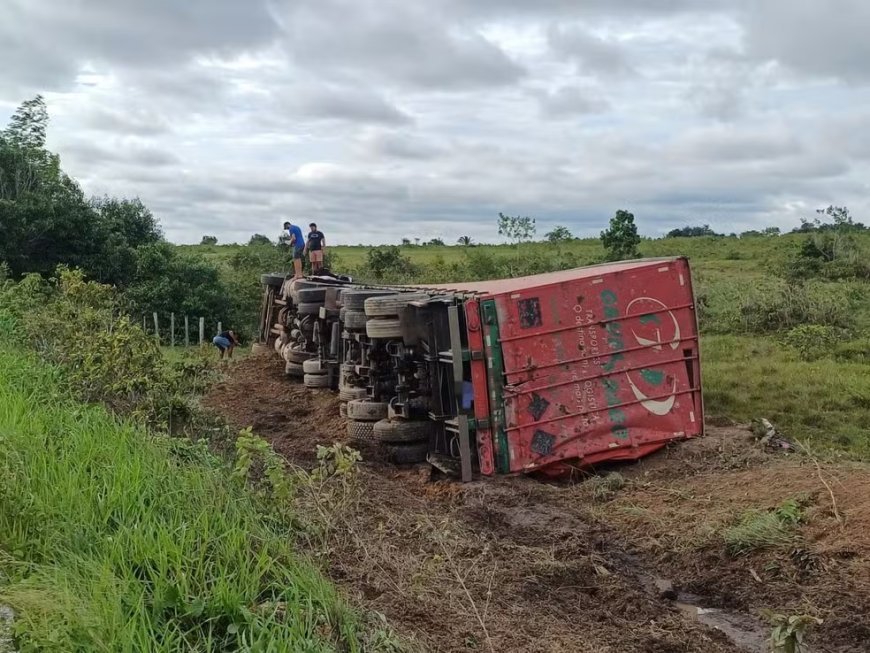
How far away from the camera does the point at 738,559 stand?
5.95 metres

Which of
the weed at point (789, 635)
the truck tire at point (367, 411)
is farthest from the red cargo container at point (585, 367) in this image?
the weed at point (789, 635)

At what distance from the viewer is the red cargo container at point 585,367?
8.09m

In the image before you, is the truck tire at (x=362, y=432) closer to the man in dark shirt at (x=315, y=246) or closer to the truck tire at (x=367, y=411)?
the truck tire at (x=367, y=411)

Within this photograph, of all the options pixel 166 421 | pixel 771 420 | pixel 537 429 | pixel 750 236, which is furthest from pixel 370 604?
pixel 750 236

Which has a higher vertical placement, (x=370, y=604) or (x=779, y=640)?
(x=370, y=604)

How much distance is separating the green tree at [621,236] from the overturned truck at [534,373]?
1888 cm

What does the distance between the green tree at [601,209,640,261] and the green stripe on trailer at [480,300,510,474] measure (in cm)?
1988

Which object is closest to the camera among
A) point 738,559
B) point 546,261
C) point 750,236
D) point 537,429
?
point 738,559

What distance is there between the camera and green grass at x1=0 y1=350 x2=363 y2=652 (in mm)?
3146

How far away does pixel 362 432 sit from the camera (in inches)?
356

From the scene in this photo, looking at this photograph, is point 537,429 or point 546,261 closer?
point 537,429

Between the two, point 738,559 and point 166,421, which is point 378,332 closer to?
point 166,421

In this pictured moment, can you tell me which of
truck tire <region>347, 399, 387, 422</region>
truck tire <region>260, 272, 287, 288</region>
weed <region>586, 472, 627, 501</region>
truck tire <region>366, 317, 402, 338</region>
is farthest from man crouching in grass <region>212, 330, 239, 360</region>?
weed <region>586, 472, 627, 501</region>

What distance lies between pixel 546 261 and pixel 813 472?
21.5 metres
